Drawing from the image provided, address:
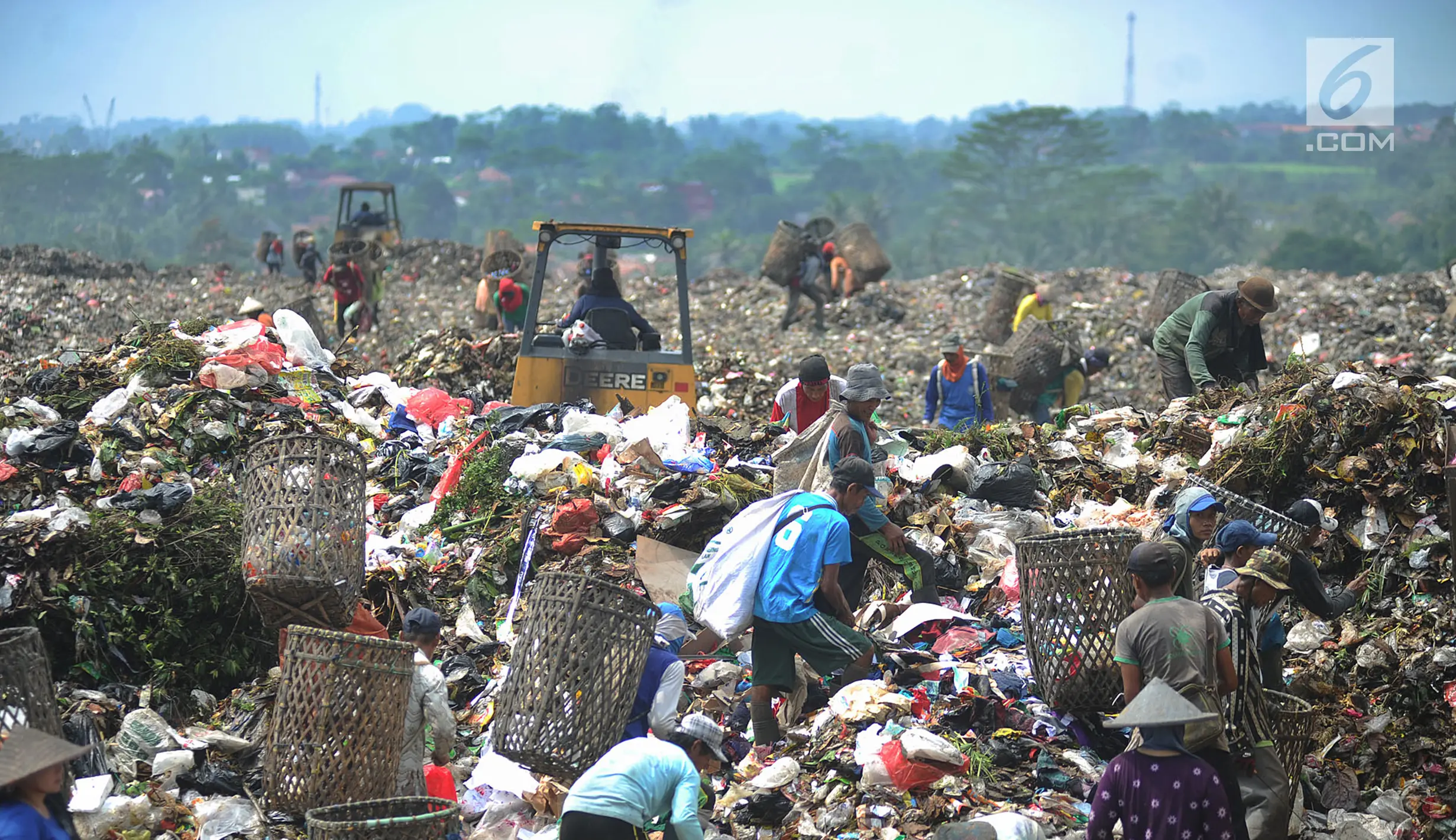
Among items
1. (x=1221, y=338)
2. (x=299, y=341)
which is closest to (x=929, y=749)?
(x=1221, y=338)

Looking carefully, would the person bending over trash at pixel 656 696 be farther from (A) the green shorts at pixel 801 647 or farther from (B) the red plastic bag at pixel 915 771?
(B) the red plastic bag at pixel 915 771

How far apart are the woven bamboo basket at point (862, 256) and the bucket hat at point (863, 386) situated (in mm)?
14401

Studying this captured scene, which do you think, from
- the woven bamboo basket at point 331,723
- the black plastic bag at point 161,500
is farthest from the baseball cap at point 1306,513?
the black plastic bag at point 161,500

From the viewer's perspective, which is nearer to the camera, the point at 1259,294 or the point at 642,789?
the point at 642,789

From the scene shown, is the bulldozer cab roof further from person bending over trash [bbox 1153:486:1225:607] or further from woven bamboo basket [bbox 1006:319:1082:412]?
person bending over trash [bbox 1153:486:1225:607]

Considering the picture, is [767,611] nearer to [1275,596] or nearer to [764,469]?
[1275,596]

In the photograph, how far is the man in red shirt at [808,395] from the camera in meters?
6.55

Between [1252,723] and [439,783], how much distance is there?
2.69 m

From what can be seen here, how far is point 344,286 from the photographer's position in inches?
536

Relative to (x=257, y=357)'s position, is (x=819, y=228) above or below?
above

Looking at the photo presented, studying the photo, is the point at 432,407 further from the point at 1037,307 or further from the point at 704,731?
the point at 1037,307

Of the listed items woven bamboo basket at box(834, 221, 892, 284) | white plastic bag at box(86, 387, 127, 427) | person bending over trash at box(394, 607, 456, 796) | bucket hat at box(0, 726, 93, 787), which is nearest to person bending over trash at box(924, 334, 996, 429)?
person bending over trash at box(394, 607, 456, 796)

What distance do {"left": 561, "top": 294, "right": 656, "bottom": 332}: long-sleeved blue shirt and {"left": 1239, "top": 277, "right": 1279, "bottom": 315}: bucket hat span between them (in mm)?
3555

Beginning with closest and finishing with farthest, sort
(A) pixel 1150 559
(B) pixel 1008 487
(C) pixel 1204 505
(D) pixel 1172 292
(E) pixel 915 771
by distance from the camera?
(A) pixel 1150 559 < (E) pixel 915 771 < (C) pixel 1204 505 < (B) pixel 1008 487 < (D) pixel 1172 292
